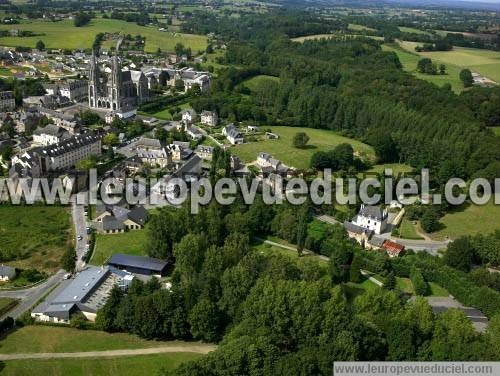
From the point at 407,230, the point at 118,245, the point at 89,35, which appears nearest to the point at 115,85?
the point at 118,245

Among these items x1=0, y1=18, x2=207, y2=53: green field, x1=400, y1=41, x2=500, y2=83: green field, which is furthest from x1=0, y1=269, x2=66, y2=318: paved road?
x1=0, y1=18, x2=207, y2=53: green field

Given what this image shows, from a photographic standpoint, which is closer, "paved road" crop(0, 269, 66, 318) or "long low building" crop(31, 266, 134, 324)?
"long low building" crop(31, 266, 134, 324)

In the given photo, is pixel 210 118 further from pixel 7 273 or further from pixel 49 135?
pixel 7 273

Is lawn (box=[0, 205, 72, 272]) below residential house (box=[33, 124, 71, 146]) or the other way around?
below

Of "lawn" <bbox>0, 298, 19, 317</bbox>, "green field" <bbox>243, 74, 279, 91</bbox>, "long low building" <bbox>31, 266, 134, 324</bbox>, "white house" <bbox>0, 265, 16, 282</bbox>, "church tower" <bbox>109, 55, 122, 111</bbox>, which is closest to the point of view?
"long low building" <bbox>31, 266, 134, 324</bbox>

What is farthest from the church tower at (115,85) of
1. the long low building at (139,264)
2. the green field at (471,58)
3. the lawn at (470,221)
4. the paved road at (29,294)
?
the green field at (471,58)

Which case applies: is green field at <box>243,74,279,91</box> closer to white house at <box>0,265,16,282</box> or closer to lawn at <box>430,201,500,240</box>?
lawn at <box>430,201,500,240</box>

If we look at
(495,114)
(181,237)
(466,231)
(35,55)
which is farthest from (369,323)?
(35,55)
